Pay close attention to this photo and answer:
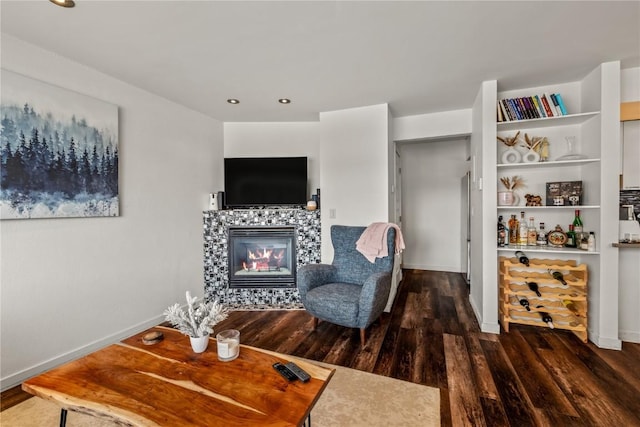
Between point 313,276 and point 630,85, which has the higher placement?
point 630,85

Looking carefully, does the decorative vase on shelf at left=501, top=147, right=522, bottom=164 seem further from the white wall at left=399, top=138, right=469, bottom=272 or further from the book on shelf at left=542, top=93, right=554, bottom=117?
the white wall at left=399, top=138, right=469, bottom=272

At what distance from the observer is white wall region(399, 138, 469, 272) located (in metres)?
5.02

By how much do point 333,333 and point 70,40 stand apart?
312 centimetres

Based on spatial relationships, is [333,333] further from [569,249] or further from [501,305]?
[569,249]

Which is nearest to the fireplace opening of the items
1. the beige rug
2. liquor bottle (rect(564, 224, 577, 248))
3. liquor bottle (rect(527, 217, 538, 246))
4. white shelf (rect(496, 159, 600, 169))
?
the beige rug

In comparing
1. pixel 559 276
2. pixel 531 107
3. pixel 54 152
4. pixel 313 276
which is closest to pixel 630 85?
pixel 531 107

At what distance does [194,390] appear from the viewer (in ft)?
3.97

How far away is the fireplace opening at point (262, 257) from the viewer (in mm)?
3553

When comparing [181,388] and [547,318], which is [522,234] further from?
[181,388]

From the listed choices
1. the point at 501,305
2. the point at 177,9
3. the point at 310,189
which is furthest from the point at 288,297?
the point at 177,9

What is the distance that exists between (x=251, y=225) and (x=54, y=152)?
1.92m

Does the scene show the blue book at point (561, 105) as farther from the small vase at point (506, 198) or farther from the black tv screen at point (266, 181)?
the black tv screen at point (266, 181)

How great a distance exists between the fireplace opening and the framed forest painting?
55.7 inches

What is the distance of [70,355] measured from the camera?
7.36 feet
